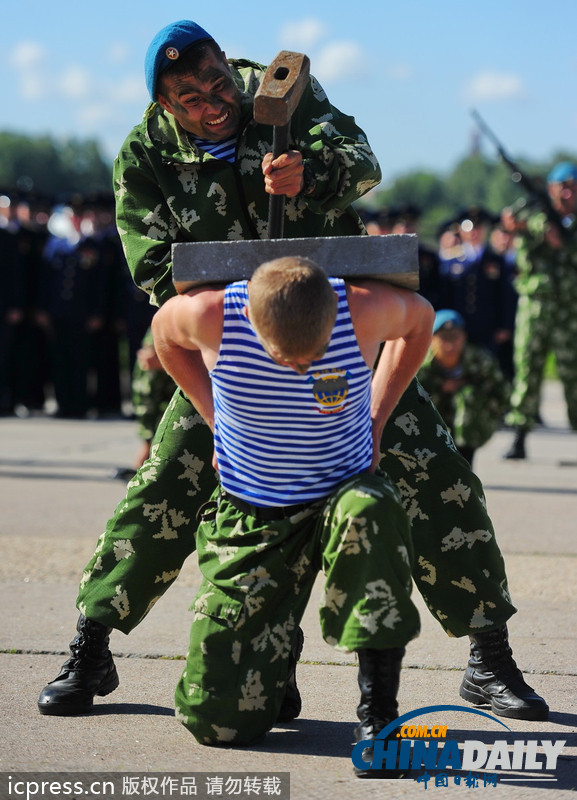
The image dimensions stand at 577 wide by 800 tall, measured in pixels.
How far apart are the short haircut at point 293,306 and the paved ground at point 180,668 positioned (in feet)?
3.33

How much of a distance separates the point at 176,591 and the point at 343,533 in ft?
7.67

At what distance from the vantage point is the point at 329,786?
9.68ft

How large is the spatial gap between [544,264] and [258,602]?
7.60 meters

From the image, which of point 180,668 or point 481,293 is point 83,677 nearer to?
point 180,668

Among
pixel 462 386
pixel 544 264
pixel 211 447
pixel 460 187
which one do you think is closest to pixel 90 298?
pixel 544 264

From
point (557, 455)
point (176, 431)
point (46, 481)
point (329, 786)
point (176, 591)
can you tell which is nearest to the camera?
point (329, 786)

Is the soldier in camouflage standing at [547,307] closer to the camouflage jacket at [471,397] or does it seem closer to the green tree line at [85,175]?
Result: the camouflage jacket at [471,397]

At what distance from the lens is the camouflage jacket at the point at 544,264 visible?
33.2 feet

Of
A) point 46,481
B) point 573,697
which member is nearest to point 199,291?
point 573,697

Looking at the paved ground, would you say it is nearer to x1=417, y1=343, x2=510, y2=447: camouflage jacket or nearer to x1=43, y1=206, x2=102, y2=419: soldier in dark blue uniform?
x1=417, y1=343, x2=510, y2=447: camouflage jacket

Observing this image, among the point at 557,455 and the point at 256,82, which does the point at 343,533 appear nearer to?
the point at 256,82

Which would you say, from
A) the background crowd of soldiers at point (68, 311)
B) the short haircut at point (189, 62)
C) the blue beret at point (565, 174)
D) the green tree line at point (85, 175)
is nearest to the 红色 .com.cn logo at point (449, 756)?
the short haircut at point (189, 62)

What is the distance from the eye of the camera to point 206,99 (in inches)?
137

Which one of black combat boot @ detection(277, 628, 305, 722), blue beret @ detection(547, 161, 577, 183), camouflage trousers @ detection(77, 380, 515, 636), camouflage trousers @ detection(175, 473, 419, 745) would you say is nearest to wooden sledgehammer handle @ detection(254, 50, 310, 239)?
camouflage trousers @ detection(77, 380, 515, 636)
